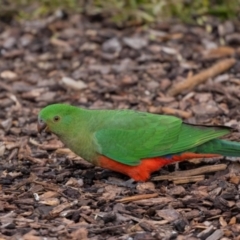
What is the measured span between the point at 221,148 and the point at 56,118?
1.27m

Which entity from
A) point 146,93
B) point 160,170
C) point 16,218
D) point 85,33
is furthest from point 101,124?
point 85,33

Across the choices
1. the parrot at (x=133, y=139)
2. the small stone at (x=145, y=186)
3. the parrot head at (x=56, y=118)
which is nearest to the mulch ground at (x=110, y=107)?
the small stone at (x=145, y=186)

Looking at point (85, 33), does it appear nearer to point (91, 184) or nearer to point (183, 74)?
point (183, 74)

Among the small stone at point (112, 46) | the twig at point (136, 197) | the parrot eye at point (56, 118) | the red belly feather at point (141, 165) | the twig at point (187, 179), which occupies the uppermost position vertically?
the small stone at point (112, 46)

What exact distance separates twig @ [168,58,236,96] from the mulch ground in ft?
0.04

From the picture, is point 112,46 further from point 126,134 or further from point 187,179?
point 187,179

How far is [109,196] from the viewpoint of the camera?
4996 mm

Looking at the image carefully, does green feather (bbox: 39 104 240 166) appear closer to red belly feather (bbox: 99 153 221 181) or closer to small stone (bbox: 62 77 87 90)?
red belly feather (bbox: 99 153 221 181)

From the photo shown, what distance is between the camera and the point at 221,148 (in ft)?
17.1

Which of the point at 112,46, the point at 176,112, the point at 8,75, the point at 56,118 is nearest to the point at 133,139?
the point at 56,118

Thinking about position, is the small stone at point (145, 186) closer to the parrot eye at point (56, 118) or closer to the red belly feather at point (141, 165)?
the red belly feather at point (141, 165)

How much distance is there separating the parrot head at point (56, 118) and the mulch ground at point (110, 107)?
385 millimetres

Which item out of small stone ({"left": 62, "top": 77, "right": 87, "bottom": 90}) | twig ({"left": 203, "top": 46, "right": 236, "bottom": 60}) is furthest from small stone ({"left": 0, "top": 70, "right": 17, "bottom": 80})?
twig ({"left": 203, "top": 46, "right": 236, "bottom": 60})

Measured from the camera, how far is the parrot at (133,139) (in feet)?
16.9
